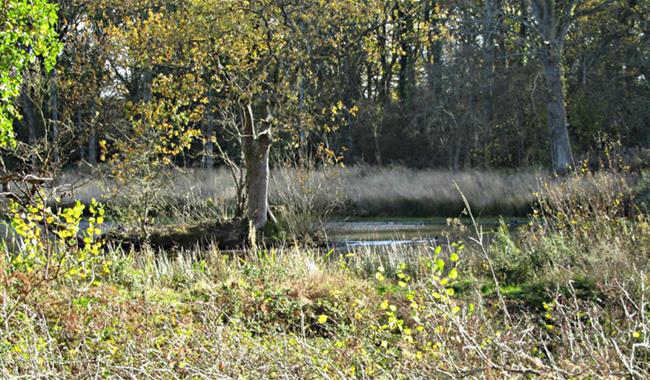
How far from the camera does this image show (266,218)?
15.4 m

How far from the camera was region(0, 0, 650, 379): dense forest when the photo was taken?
5121 mm

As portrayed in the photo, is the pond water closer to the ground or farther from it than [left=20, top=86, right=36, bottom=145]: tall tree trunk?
closer to the ground

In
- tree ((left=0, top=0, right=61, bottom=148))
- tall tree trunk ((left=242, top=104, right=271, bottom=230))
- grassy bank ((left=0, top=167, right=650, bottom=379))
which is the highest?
tree ((left=0, top=0, right=61, bottom=148))

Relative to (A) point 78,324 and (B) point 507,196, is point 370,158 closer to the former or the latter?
(B) point 507,196

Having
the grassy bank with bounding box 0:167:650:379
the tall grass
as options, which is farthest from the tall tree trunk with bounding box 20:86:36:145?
the grassy bank with bounding box 0:167:650:379

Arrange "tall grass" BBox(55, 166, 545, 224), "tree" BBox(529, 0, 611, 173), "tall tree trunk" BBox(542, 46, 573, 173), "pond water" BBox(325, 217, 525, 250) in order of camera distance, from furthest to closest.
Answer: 1. "tall tree trunk" BBox(542, 46, 573, 173)
2. "tree" BBox(529, 0, 611, 173)
3. "tall grass" BBox(55, 166, 545, 224)
4. "pond water" BBox(325, 217, 525, 250)

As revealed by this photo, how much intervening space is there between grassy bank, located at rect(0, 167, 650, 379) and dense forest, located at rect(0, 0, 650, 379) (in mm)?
42

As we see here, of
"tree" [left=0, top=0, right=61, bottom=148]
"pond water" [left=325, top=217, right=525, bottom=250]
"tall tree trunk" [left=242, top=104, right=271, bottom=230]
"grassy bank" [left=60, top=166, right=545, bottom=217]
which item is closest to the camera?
"tree" [left=0, top=0, right=61, bottom=148]

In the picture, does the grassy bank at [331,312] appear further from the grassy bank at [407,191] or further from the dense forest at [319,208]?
the grassy bank at [407,191]

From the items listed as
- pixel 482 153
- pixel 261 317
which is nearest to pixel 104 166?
pixel 261 317

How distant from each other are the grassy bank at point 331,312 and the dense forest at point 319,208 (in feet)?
0.14

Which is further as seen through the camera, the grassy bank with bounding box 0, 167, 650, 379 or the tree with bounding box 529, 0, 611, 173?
the tree with bounding box 529, 0, 611, 173

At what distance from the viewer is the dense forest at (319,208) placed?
512cm

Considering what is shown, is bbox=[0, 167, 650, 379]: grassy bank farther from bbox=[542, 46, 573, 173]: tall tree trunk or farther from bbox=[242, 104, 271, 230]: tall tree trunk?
bbox=[542, 46, 573, 173]: tall tree trunk
